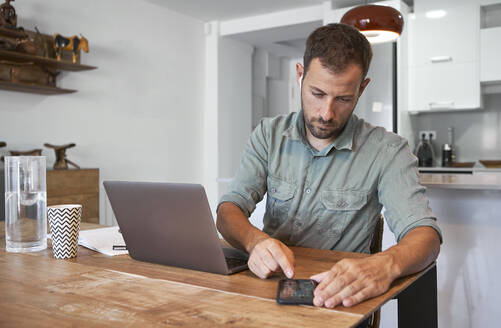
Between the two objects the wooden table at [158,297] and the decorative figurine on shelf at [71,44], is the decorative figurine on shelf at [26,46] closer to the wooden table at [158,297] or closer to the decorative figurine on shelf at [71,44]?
the decorative figurine on shelf at [71,44]

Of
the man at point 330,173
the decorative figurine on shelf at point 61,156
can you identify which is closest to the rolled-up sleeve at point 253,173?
the man at point 330,173

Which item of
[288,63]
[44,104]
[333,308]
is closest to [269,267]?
[333,308]

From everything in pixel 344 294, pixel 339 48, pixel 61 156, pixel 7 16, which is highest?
pixel 7 16

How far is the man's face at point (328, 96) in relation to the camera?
1.24m

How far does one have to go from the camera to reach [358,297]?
0.79 meters

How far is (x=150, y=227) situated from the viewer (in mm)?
1051

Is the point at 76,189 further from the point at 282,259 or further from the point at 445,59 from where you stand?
the point at 445,59

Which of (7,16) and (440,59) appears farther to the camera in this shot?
(440,59)

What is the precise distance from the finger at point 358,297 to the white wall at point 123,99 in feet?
10.8

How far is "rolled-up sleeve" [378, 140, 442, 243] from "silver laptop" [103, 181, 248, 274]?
0.40 meters

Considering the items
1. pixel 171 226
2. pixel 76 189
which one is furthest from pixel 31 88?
pixel 171 226

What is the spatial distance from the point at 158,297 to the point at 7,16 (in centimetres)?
314

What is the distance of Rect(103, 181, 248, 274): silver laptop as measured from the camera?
950mm

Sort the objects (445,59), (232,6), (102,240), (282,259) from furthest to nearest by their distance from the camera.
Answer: (232,6) → (445,59) → (102,240) → (282,259)
